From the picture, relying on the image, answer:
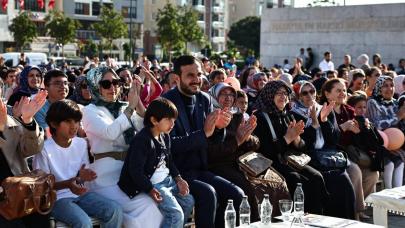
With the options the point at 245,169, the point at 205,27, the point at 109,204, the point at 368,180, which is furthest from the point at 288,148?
the point at 205,27

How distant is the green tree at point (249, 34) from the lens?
85750 millimetres

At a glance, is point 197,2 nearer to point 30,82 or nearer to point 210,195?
point 30,82

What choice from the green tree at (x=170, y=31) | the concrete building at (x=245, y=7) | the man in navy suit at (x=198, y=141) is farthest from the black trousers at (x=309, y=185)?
the concrete building at (x=245, y=7)

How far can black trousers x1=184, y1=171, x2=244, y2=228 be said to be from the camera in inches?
279

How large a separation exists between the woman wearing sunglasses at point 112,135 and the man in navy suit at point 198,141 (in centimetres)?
52

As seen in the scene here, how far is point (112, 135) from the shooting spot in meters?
6.61

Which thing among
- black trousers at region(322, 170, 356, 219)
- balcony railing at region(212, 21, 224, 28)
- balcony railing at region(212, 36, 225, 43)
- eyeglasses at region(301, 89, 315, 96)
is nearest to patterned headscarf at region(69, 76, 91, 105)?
eyeglasses at region(301, 89, 315, 96)

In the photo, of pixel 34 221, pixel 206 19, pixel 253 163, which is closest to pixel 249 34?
pixel 206 19

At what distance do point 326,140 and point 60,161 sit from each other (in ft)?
12.6

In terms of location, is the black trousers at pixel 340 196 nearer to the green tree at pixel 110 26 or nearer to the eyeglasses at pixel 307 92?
the eyeglasses at pixel 307 92

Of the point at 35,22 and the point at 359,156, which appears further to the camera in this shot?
the point at 35,22

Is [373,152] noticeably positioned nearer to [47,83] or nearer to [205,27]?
[47,83]

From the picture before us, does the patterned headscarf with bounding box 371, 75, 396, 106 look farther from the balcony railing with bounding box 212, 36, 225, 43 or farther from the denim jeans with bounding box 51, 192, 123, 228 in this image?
the balcony railing with bounding box 212, 36, 225, 43

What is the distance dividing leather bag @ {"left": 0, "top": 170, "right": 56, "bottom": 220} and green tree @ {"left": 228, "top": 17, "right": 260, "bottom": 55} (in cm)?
7983
